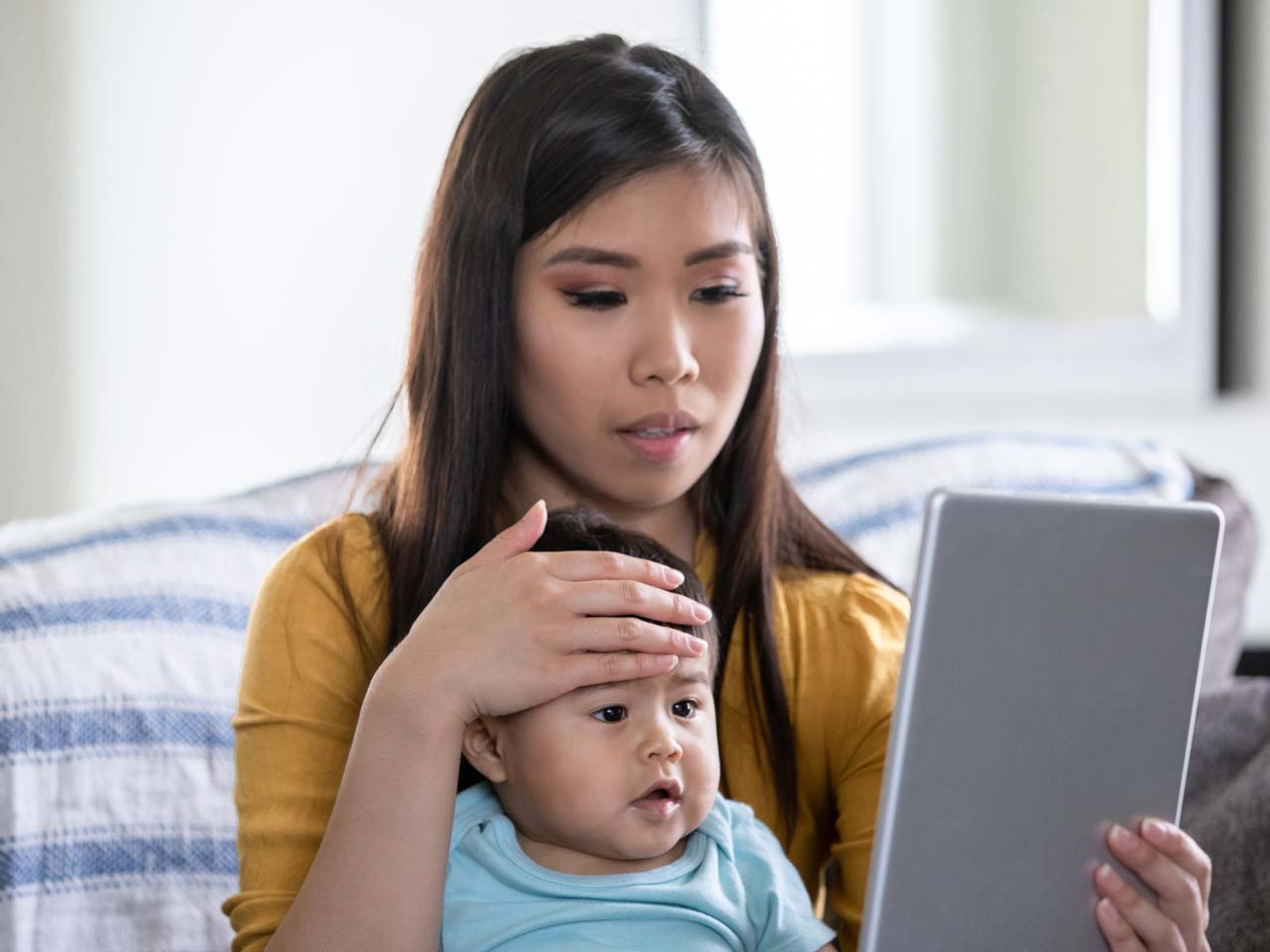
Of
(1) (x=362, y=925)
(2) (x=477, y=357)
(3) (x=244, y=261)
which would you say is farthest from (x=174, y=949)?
(3) (x=244, y=261)

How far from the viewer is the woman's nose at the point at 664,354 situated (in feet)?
3.86

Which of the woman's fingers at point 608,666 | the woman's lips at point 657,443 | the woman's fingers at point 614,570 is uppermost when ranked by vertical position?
the woman's lips at point 657,443

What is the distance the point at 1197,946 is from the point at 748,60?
5.79 ft

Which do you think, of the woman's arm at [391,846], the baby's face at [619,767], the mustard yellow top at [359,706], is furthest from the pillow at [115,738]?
the baby's face at [619,767]

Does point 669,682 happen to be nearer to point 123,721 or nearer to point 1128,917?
point 1128,917

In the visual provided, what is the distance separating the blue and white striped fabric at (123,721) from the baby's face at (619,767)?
1.69ft

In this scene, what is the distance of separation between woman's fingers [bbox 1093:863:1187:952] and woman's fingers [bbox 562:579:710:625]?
297 mm

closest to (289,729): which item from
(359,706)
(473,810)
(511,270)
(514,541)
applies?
(359,706)

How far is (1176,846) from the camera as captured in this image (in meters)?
0.96

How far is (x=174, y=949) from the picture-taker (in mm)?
1403

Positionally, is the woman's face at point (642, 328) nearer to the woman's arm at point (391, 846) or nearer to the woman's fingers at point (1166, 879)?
the woman's arm at point (391, 846)

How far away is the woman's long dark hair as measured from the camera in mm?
1227

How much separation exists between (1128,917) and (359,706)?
61 cm

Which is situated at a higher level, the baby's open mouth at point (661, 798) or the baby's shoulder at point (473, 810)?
the baby's open mouth at point (661, 798)
